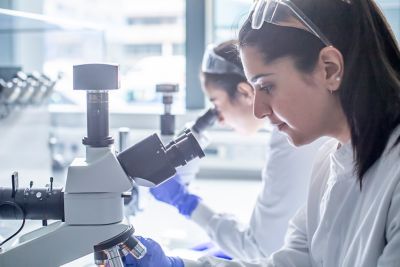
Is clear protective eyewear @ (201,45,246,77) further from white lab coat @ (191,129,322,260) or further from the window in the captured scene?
the window

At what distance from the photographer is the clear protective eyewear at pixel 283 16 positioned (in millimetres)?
971

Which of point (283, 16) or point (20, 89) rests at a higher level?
point (283, 16)

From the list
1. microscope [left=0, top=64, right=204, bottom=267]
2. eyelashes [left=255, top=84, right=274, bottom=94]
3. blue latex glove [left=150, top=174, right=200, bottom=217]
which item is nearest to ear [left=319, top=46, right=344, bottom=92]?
eyelashes [left=255, top=84, right=274, bottom=94]

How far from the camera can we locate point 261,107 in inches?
42.8

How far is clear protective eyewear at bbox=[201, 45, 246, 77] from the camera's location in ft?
5.45

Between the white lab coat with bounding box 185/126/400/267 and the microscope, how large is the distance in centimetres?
41

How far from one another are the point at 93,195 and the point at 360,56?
618mm

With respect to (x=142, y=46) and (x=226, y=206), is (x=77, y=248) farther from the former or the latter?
(x=142, y=46)

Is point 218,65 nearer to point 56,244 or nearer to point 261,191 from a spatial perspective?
point 261,191

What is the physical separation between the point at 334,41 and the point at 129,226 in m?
0.57

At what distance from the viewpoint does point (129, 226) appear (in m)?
0.82

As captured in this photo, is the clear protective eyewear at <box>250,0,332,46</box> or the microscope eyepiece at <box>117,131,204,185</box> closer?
the microscope eyepiece at <box>117,131,204,185</box>

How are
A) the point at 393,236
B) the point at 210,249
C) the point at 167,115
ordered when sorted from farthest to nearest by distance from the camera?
the point at 210,249, the point at 167,115, the point at 393,236

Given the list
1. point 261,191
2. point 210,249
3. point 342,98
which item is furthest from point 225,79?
point 342,98
